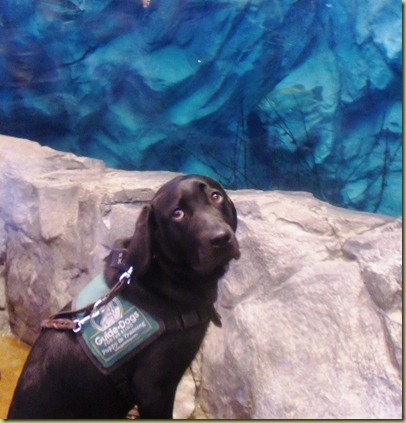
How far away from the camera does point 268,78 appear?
367 centimetres

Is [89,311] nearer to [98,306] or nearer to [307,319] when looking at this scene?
[98,306]

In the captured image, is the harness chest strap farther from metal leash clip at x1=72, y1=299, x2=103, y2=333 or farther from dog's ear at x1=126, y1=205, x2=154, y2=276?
dog's ear at x1=126, y1=205, x2=154, y2=276

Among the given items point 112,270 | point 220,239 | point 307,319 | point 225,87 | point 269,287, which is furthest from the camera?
point 225,87

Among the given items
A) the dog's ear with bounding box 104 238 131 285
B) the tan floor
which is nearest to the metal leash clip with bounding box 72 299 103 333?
the dog's ear with bounding box 104 238 131 285

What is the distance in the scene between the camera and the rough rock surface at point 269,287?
2.52 m

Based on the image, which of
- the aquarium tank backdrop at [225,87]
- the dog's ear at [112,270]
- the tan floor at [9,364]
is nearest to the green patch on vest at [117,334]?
the dog's ear at [112,270]

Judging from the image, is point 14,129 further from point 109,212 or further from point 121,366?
point 121,366

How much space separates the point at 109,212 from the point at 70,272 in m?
0.42

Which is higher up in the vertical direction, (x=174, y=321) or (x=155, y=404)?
(x=174, y=321)

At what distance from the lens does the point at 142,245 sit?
2342 millimetres

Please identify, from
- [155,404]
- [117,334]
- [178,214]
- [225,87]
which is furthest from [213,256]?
[225,87]

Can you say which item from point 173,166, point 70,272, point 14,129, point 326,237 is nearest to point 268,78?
point 173,166

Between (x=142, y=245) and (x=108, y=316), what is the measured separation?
0.30 m

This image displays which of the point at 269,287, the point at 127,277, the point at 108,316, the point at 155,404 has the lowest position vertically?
the point at 155,404
